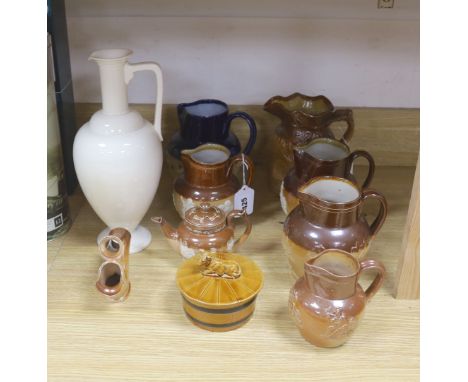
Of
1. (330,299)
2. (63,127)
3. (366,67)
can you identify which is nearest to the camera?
(330,299)

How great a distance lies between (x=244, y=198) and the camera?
3.37 feet

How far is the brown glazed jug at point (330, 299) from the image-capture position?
754 mm

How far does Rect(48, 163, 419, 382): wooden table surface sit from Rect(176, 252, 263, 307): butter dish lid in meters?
0.06

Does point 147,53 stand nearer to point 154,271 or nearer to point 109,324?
point 154,271

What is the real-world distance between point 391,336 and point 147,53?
2.50ft

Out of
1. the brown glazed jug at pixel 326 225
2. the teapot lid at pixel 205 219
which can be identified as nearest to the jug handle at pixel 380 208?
the brown glazed jug at pixel 326 225

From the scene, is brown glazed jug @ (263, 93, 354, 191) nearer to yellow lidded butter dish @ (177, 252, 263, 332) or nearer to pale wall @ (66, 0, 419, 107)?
pale wall @ (66, 0, 419, 107)

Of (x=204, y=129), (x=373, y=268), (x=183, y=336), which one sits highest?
(x=204, y=129)

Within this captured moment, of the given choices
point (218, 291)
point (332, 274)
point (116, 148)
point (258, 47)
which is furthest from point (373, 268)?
A: point (258, 47)

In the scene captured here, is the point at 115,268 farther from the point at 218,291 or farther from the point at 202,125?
the point at 202,125

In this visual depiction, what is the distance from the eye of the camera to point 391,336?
833 millimetres

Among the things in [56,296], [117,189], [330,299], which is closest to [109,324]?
[56,296]

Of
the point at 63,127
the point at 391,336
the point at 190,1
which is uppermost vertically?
the point at 190,1

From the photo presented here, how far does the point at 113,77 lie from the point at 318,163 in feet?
1.19
